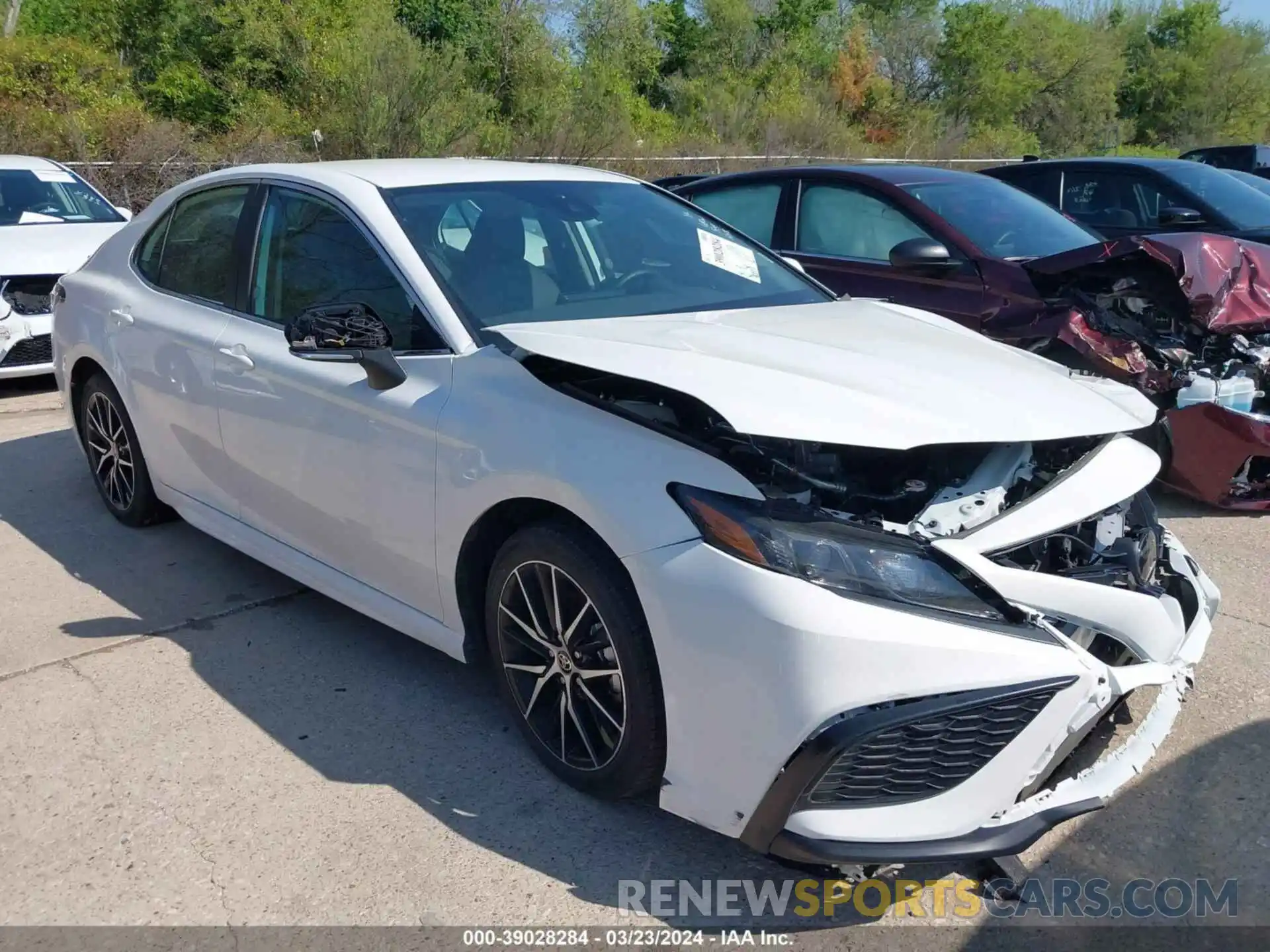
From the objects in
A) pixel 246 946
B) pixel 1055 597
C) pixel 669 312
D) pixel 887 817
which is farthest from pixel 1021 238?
pixel 246 946

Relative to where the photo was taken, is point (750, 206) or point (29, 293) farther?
point (29, 293)

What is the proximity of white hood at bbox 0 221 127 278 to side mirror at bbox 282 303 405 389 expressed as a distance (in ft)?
17.9

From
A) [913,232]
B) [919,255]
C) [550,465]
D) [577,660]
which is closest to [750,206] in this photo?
[913,232]

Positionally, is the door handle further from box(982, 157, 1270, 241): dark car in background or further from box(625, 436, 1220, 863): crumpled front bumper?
box(982, 157, 1270, 241): dark car in background

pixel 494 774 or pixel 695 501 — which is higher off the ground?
pixel 695 501

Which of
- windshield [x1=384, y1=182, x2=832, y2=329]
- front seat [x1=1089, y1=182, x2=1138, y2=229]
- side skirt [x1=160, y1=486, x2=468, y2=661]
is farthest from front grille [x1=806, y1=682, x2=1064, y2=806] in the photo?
front seat [x1=1089, y1=182, x2=1138, y2=229]

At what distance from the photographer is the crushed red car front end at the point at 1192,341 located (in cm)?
500

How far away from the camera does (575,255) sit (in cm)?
371

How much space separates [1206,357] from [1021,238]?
1.31 m

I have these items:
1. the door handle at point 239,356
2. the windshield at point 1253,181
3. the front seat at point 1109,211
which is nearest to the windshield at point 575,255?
the door handle at point 239,356

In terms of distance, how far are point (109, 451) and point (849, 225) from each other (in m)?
4.05

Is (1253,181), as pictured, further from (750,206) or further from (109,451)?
(109,451)

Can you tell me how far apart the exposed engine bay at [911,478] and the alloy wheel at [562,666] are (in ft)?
1.64

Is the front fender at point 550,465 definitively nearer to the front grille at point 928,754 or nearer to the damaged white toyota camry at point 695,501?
the damaged white toyota camry at point 695,501
